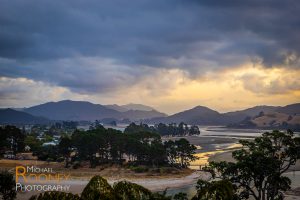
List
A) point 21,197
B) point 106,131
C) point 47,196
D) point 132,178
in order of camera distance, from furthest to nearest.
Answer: point 106,131 < point 132,178 < point 21,197 < point 47,196

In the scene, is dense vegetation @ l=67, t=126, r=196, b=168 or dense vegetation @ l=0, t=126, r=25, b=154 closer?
dense vegetation @ l=67, t=126, r=196, b=168

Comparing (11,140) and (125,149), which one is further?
(11,140)

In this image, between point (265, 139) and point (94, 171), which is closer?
point (265, 139)

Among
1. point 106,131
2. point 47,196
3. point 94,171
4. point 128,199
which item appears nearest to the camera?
point 47,196

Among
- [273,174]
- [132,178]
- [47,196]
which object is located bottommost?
[132,178]

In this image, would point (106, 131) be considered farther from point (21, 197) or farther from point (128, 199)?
point (128, 199)

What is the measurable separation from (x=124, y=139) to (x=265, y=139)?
74396 mm

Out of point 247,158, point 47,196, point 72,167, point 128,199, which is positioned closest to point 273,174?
point 247,158

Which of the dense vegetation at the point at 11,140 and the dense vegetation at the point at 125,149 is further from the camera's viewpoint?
the dense vegetation at the point at 11,140

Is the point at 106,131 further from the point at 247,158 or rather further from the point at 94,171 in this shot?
the point at 247,158

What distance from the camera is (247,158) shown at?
3341cm

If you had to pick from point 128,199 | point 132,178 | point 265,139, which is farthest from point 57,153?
point 128,199

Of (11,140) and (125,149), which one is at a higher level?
(11,140)

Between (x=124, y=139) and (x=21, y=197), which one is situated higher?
(x=124, y=139)
